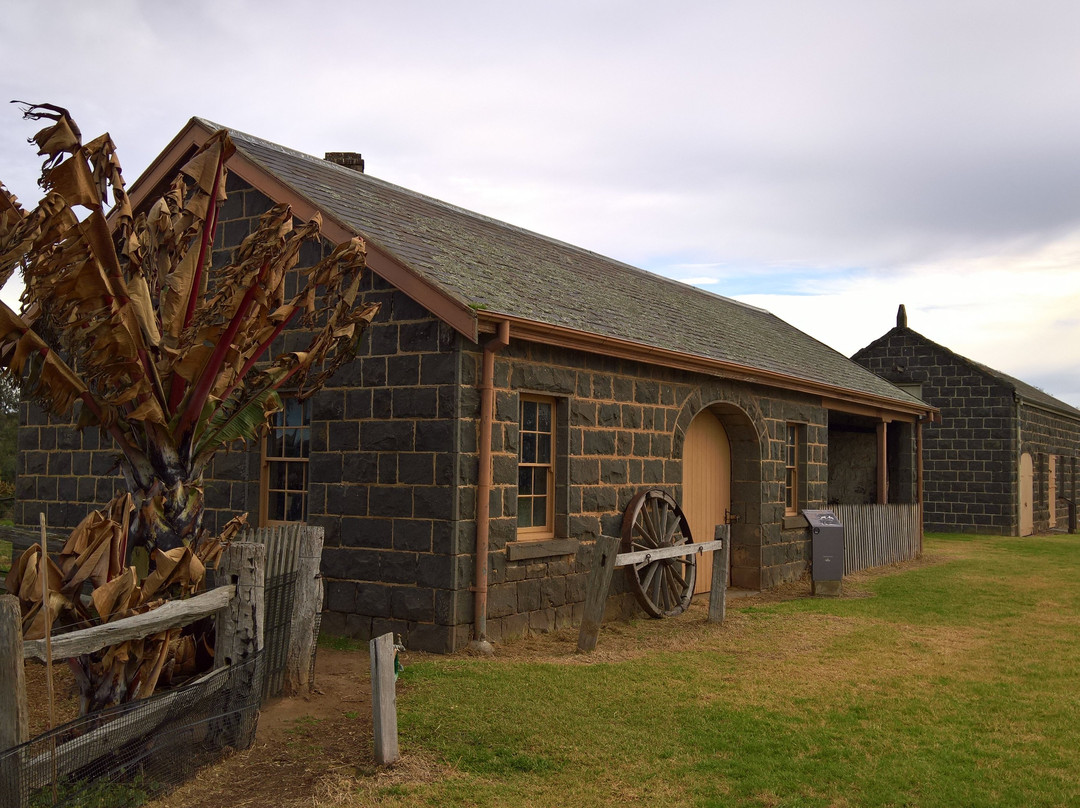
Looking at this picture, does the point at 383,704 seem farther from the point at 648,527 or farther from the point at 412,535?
the point at 648,527

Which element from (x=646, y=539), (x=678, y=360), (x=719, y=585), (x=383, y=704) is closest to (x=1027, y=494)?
(x=678, y=360)

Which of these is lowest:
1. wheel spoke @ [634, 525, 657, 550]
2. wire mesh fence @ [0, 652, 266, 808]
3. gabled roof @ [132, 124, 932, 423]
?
wire mesh fence @ [0, 652, 266, 808]

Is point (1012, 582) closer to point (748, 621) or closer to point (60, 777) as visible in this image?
point (748, 621)

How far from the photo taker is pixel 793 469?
15875 mm

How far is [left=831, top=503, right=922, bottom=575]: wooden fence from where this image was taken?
646 inches

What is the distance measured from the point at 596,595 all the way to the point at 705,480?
4.78m

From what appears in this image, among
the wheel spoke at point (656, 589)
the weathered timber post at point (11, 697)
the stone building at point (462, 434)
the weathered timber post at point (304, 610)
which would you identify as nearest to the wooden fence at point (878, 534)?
the stone building at point (462, 434)

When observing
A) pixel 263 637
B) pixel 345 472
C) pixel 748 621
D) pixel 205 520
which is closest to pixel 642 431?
pixel 748 621

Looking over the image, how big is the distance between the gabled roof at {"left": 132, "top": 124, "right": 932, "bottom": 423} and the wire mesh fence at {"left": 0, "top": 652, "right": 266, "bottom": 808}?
153 inches

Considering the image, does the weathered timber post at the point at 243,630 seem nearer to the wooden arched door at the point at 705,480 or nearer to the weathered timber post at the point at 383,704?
the weathered timber post at the point at 383,704

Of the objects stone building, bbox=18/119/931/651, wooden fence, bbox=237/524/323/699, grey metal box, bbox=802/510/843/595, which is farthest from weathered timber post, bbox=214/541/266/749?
grey metal box, bbox=802/510/843/595

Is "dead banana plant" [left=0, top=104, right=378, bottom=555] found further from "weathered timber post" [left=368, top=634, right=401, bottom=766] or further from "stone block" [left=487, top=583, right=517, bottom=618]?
"stone block" [left=487, top=583, right=517, bottom=618]

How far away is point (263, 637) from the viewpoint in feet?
21.9

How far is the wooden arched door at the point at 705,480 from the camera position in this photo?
1317 centimetres
